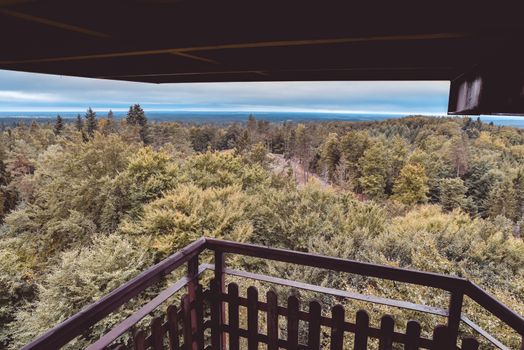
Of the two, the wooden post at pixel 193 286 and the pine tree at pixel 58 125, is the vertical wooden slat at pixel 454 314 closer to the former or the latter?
the wooden post at pixel 193 286

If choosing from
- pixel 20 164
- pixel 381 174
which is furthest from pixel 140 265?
pixel 381 174

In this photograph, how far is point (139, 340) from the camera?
1514mm

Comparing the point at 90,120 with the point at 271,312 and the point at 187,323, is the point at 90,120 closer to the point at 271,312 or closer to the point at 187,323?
the point at 187,323

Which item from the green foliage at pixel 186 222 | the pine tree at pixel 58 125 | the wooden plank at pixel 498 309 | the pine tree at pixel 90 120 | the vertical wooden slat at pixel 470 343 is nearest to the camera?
the wooden plank at pixel 498 309

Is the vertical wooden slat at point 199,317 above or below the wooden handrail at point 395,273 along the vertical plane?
below

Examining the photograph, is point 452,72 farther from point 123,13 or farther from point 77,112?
point 77,112

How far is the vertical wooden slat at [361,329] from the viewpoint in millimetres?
1692

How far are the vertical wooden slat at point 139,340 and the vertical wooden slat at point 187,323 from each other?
371mm

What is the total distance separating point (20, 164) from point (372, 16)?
33.7 m

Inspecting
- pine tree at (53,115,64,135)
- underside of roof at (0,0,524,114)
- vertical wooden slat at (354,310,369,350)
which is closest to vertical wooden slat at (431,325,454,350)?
vertical wooden slat at (354,310,369,350)

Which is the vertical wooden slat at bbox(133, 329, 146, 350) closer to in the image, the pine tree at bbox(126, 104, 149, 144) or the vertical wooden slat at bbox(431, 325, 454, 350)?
the vertical wooden slat at bbox(431, 325, 454, 350)

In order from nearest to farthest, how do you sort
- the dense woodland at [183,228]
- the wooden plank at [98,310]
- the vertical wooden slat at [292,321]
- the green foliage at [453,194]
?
the wooden plank at [98,310], the vertical wooden slat at [292,321], the dense woodland at [183,228], the green foliage at [453,194]

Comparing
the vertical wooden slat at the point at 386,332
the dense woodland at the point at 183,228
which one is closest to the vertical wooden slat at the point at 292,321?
the vertical wooden slat at the point at 386,332

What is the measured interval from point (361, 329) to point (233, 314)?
0.79 meters
